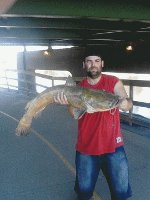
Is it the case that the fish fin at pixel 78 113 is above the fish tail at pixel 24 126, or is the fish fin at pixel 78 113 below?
above

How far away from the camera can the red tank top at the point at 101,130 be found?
576 centimetres

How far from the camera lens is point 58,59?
27.1m

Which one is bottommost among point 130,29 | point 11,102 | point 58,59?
point 11,102

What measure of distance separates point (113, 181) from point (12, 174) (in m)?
3.16

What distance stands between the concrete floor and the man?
3.20 feet

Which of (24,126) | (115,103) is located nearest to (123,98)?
(115,103)

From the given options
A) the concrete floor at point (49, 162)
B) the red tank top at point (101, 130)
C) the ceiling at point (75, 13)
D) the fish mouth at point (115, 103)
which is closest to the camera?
the fish mouth at point (115, 103)

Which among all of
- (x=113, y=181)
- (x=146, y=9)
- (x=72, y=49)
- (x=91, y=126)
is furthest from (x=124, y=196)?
(x=72, y=49)

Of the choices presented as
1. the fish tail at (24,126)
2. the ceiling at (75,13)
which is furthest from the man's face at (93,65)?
the ceiling at (75,13)

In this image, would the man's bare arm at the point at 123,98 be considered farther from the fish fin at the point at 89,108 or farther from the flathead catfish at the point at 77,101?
the fish fin at the point at 89,108

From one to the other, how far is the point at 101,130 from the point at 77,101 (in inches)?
21.2

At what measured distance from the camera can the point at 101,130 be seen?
18.9ft

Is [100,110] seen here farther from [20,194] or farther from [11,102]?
[11,102]

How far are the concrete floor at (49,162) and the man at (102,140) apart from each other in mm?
977
